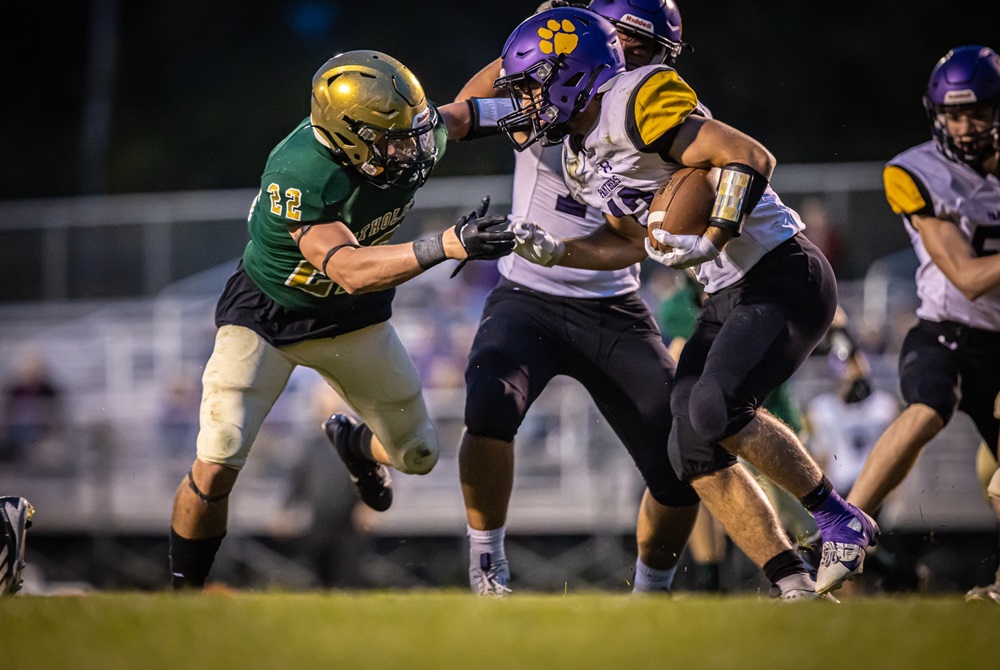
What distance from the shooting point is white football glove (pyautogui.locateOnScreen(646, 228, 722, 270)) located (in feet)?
14.4

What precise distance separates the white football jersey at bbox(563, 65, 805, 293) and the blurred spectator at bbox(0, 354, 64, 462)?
6.91 meters

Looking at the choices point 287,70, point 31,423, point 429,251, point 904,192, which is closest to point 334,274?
point 429,251

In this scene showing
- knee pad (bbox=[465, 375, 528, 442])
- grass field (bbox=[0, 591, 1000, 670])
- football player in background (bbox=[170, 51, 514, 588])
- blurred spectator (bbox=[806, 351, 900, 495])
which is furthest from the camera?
blurred spectator (bbox=[806, 351, 900, 495])

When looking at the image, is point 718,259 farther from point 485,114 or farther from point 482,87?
point 482,87

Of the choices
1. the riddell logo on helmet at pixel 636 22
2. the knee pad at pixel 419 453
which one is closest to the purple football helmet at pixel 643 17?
the riddell logo on helmet at pixel 636 22

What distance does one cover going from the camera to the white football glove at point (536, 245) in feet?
15.5

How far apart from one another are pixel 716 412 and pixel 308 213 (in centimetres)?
162

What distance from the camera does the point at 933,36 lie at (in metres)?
14.4

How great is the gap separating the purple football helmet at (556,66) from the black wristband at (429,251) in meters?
0.62

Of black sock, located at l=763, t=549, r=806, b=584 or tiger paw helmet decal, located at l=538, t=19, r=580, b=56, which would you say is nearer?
black sock, located at l=763, t=549, r=806, b=584

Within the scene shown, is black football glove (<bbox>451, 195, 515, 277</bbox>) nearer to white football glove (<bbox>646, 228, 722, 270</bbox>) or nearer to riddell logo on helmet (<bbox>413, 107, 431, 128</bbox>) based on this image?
white football glove (<bbox>646, 228, 722, 270</bbox>)

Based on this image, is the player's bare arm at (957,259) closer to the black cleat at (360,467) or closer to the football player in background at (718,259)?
the football player in background at (718,259)

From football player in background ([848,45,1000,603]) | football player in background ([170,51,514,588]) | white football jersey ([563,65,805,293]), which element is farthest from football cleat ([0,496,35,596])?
football player in background ([848,45,1000,603])

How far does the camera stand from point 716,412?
4414mm
